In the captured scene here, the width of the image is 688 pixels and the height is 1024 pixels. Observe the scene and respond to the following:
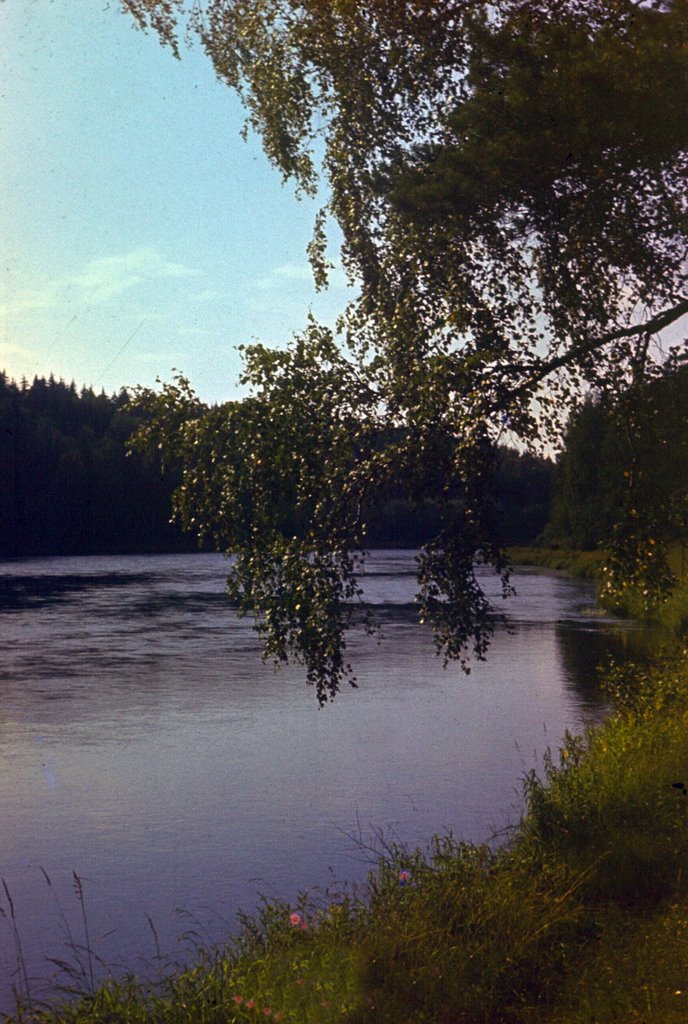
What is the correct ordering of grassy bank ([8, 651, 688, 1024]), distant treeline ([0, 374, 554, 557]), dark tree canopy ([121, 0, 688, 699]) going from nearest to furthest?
grassy bank ([8, 651, 688, 1024])
dark tree canopy ([121, 0, 688, 699])
distant treeline ([0, 374, 554, 557])

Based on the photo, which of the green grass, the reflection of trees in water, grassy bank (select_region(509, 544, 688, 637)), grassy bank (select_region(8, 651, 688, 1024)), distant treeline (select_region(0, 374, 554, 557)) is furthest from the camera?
distant treeline (select_region(0, 374, 554, 557))

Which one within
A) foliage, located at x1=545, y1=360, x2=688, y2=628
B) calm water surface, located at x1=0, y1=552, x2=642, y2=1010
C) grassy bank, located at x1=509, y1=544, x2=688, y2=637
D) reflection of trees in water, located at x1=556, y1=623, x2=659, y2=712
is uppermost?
foliage, located at x1=545, y1=360, x2=688, y2=628

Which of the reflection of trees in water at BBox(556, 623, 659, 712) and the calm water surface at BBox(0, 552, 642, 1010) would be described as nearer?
the calm water surface at BBox(0, 552, 642, 1010)

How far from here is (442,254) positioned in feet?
33.6

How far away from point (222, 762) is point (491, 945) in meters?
10.5

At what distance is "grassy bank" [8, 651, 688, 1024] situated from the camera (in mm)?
6801

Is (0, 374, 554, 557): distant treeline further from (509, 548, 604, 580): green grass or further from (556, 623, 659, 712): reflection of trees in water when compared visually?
(556, 623, 659, 712): reflection of trees in water

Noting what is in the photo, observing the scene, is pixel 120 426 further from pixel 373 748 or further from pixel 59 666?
pixel 373 748

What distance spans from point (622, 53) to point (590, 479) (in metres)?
48.8

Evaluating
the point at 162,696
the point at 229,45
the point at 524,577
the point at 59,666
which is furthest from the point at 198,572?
the point at 229,45

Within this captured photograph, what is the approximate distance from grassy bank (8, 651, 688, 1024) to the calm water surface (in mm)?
1705

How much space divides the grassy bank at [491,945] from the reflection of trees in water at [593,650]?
11.7 meters

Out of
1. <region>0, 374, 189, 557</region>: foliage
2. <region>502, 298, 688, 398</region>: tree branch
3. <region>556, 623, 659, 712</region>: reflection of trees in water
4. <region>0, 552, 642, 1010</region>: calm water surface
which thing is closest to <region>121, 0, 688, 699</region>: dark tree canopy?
<region>502, 298, 688, 398</region>: tree branch

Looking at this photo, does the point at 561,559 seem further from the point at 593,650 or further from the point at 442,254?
the point at 442,254
